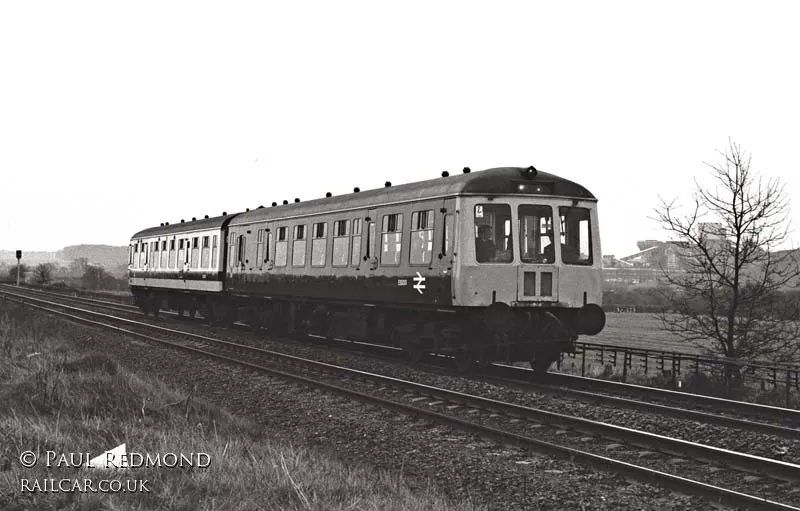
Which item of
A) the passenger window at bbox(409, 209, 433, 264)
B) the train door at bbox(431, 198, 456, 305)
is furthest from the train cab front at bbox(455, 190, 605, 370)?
the passenger window at bbox(409, 209, 433, 264)

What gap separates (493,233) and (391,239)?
2.66 metres

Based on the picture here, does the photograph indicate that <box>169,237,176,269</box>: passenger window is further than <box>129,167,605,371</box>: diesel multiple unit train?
Yes

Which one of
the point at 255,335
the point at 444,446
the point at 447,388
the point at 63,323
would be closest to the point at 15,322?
the point at 63,323

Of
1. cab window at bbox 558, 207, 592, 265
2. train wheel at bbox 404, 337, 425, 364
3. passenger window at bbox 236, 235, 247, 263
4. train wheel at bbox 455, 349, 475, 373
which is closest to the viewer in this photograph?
cab window at bbox 558, 207, 592, 265

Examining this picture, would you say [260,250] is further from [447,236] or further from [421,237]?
[447,236]

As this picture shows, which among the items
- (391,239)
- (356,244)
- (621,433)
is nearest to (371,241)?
(356,244)

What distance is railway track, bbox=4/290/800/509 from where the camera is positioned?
707 centimetres

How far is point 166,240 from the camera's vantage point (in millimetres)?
30547

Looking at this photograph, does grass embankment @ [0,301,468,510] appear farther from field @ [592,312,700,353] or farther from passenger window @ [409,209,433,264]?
field @ [592,312,700,353]

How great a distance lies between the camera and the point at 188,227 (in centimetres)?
2842

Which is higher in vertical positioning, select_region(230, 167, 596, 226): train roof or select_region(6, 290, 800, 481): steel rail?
select_region(230, 167, 596, 226): train roof

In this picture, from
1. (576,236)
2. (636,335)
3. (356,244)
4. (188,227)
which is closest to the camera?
(576,236)

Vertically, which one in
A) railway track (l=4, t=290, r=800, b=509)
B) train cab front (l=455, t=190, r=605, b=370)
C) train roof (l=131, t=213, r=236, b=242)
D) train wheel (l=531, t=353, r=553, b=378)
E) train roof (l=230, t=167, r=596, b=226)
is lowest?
railway track (l=4, t=290, r=800, b=509)

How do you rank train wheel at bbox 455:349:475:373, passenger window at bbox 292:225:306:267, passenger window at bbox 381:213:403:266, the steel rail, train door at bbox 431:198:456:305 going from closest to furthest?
1. the steel rail
2. train door at bbox 431:198:456:305
3. train wheel at bbox 455:349:475:373
4. passenger window at bbox 381:213:403:266
5. passenger window at bbox 292:225:306:267
